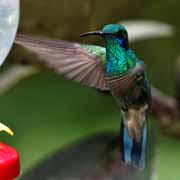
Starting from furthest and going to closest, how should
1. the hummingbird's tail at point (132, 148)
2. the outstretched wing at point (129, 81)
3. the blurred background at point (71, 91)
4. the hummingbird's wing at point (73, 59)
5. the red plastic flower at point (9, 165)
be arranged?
the blurred background at point (71, 91)
the hummingbird's tail at point (132, 148)
the hummingbird's wing at point (73, 59)
the outstretched wing at point (129, 81)
the red plastic flower at point (9, 165)

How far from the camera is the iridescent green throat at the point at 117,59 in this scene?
1775 mm

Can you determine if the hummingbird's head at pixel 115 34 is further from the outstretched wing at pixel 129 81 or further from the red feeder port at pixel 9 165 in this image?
the red feeder port at pixel 9 165

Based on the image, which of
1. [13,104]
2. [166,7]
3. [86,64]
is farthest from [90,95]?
[86,64]

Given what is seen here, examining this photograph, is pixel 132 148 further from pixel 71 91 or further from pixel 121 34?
pixel 71 91

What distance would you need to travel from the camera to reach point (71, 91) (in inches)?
162

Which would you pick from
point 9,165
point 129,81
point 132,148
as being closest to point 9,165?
point 9,165

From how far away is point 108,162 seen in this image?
9.03ft

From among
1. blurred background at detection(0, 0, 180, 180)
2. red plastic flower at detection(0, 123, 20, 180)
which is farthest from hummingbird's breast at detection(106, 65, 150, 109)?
blurred background at detection(0, 0, 180, 180)

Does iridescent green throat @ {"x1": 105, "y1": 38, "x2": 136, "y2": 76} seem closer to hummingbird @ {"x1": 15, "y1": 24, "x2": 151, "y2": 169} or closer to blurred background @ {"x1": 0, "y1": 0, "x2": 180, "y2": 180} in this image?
hummingbird @ {"x1": 15, "y1": 24, "x2": 151, "y2": 169}

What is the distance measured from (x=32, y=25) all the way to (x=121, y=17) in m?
0.38

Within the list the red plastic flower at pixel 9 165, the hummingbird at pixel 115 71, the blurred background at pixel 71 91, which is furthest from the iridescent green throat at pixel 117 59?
the blurred background at pixel 71 91

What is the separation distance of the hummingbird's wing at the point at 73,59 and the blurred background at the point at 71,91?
58 centimetres

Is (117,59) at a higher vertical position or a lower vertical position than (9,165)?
higher

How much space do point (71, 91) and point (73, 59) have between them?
7.34ft
